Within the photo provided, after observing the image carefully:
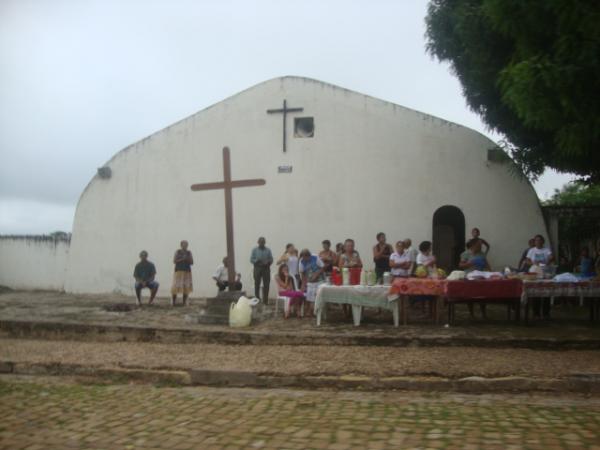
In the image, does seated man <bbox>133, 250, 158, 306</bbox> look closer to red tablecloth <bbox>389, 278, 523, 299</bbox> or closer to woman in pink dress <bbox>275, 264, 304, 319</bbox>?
woman in pink dress <bbox>275, 264, 304, 319</bbox>

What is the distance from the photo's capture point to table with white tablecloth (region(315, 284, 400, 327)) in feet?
29.2

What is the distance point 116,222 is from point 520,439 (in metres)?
13.0

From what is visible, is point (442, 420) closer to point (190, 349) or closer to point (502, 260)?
point (190, 349)

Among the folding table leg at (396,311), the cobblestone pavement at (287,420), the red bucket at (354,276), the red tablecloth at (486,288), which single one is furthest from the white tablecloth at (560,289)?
the cobblestone pavement at (287,420)

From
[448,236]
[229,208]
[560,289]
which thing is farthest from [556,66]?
[448,236]

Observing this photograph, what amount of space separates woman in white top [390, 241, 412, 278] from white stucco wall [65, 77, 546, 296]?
12.9 ft

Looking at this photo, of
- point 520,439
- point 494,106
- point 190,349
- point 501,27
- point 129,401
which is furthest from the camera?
point 494,106

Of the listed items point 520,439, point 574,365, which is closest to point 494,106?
point 574,365

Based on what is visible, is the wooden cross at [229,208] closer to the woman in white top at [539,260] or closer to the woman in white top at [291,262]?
the woman in white top at [291,262]

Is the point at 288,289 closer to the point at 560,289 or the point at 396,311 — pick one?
the point at 396,311

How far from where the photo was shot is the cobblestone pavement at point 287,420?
4109 millimetres

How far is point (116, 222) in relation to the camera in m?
15.3

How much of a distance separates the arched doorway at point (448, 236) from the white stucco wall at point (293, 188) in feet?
2.54

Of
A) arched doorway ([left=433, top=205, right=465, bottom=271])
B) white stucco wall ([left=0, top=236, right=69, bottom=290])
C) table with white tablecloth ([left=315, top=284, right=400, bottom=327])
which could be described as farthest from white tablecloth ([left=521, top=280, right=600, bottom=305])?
→ white stucco wall ([left=0, top=236, right=69, bottom=290])
